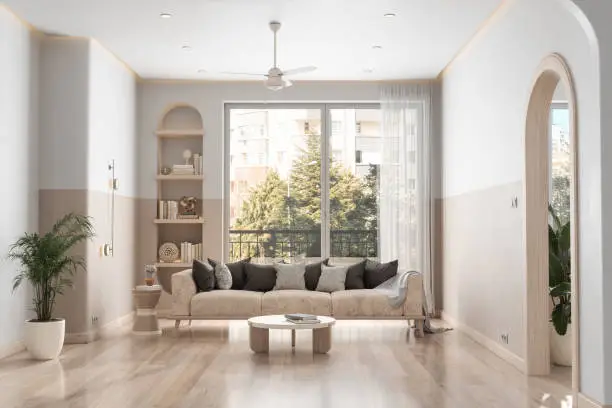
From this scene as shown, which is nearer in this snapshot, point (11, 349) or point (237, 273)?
point (11, 349)

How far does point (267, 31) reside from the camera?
7973 millimetres

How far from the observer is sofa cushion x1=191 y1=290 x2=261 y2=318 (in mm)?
8625

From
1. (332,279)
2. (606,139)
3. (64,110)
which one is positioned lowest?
(332,279)

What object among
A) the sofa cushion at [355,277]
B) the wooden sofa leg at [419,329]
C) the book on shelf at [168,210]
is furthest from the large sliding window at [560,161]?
the book on shelf at [168,210]

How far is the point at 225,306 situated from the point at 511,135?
379cm

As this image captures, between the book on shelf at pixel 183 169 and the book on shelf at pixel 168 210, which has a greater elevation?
the book on shelf at pixel 183 169

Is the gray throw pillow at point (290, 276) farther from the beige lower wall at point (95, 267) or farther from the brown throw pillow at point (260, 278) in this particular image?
the beige lower wall at point (95, 267)

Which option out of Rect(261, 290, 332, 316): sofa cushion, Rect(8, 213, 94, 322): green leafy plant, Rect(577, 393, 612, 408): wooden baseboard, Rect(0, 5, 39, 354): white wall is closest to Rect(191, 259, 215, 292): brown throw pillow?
Rect(261, 290, 332, 316): sofa cushion

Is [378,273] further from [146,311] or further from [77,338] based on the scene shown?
[77,338]

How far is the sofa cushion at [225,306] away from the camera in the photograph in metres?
8.62

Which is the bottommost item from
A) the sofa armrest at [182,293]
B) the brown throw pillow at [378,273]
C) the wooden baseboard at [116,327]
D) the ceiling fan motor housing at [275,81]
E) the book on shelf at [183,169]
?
the wooden baseboard at [116,327]

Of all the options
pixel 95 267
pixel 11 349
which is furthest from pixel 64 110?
pixel 11 349

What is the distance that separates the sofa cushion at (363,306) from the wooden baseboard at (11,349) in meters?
3.37

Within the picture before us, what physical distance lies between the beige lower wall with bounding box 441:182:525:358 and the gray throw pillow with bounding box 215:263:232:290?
2.81m
